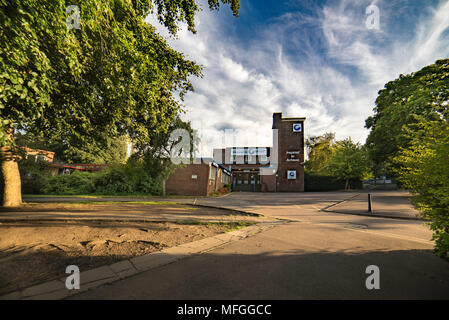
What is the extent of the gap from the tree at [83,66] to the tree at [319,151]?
37382mm

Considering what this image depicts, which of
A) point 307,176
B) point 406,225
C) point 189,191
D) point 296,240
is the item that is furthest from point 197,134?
point 307,176

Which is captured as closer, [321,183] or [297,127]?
[321,183]

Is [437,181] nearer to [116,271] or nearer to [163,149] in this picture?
[116,271]

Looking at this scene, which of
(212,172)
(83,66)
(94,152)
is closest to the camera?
(83,66)

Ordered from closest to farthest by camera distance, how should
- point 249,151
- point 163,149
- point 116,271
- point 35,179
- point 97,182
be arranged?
point 116,271
point 163,149
point 35,179
point 97,182
point 249,151

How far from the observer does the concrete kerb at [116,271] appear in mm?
2385

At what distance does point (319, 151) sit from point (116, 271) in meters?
43.6

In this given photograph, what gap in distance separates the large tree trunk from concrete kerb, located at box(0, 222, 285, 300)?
10304 millimetres

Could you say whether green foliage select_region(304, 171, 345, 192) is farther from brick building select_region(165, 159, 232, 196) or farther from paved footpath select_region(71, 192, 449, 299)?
paved footpath select_region(71, 192, 449, 299)

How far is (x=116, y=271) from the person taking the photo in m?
3.04

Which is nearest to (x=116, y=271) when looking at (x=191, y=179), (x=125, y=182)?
(x=191, y=179)

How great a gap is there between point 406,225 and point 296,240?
5.73 metres

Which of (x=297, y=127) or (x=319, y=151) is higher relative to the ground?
(x=297, y=127)

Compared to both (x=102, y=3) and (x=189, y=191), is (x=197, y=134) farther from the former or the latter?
(x=102, y=3)
